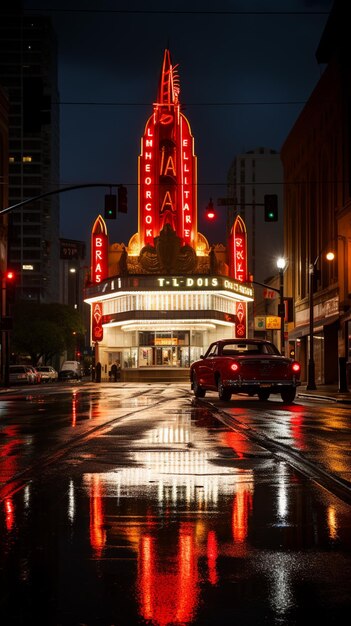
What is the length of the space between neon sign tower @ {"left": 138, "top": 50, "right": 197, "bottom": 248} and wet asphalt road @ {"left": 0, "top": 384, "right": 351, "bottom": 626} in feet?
207

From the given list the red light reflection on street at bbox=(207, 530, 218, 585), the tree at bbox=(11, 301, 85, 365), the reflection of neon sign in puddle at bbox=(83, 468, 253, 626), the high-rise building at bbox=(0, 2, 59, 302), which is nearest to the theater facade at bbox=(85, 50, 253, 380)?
the tree at bbox=(11, 301, 85, 365)

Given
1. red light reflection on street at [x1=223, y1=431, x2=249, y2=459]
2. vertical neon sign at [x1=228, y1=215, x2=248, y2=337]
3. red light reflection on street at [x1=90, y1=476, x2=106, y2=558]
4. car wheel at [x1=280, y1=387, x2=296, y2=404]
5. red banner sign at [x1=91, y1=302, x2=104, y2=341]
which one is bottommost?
red light reflection on street at [x1=90, y1=476, x2=106, y2=558]

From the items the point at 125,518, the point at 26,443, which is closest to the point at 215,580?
the point at 125,518

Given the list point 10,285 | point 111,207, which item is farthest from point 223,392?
point 10,285

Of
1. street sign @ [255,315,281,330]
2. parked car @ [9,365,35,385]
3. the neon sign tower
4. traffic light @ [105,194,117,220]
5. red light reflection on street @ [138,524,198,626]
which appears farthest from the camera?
the neon sign tower

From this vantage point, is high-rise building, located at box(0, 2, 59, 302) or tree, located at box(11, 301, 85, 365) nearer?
tree, located at box(11, 301, 85, 365)

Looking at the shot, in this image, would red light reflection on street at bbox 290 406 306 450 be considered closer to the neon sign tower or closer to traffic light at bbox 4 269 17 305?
traffic light at bbox 4 269 17 305

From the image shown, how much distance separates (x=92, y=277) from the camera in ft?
272

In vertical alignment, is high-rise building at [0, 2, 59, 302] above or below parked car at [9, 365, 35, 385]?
above

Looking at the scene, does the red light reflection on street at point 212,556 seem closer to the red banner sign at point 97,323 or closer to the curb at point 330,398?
the curb at point 330,398

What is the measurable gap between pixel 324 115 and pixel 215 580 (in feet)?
164

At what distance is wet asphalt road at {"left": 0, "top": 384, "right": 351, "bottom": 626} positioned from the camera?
4742mm

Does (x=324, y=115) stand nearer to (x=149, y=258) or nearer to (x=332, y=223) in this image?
(x=332, y=223)

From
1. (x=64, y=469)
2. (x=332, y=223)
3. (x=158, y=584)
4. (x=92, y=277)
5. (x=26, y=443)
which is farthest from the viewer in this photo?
(x=92, y=277)
